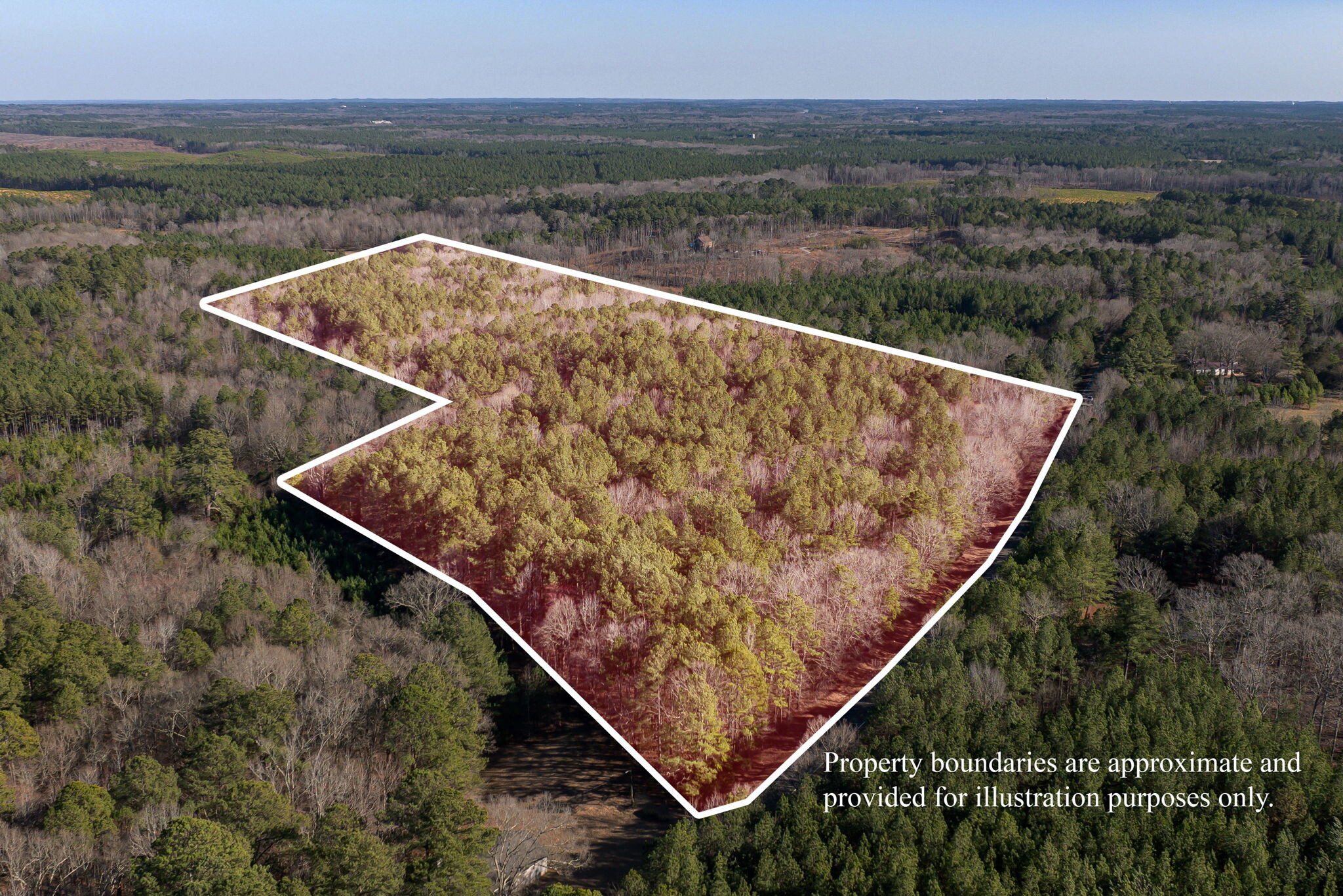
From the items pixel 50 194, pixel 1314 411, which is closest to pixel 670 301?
pixel 1314 411

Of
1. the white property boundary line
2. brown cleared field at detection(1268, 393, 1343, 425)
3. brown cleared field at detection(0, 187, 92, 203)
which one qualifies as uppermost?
the white property boundary line

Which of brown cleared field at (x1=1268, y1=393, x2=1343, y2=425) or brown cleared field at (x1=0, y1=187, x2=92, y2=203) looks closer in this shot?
brown cleared field at (x1=1268, y1=393, x2=1343, y2=425)

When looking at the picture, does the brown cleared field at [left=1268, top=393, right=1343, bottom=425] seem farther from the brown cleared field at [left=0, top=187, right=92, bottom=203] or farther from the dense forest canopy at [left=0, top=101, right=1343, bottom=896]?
the brown cleared field at [left=0, top=187, right=92, bottom=203]

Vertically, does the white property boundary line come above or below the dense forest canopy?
above

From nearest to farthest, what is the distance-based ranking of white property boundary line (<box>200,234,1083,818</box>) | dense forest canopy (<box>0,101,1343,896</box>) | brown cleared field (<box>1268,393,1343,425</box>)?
white property boundary line (<box>200,234,1083,818</box>) → dense forest canopy (<box>0,101,1343,896</box>) → brown cleared field (<box>1268,393,1343,425</box>)

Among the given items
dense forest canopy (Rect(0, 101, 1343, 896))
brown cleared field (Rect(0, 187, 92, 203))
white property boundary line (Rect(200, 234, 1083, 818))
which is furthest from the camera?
brown cleared field (Rect(0, 187, 92, 203))

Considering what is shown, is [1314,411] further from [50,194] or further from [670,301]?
[50,194]

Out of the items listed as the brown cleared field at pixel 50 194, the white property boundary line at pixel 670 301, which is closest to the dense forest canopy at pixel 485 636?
the white property boundary line at pixel 670 301

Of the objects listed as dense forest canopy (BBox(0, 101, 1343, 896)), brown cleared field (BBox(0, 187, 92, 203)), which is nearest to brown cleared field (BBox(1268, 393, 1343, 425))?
dense forest canopy (BBox(0, 101, 1343, 896))
